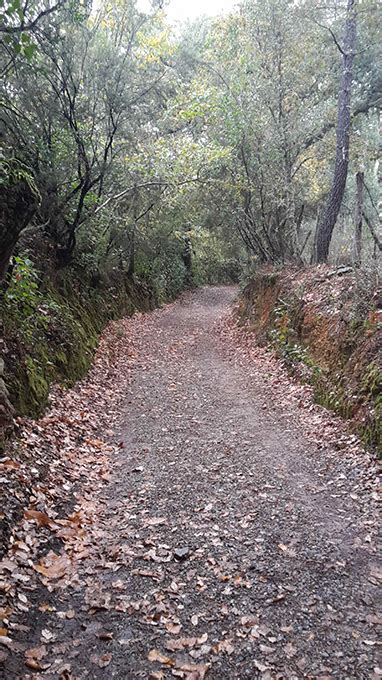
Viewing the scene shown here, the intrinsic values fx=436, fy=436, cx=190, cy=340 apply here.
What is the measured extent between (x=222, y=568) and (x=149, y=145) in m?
11.6

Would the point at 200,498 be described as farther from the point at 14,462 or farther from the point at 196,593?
the point at 14,462

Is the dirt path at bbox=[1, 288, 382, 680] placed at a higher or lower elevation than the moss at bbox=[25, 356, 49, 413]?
lower

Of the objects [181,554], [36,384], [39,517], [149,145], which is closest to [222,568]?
[181,554]

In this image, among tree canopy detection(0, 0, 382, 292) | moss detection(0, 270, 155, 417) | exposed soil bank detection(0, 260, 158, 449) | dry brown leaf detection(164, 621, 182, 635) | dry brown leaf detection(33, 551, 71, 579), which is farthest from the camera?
tree canopy detection(0, 0, 382, 292)

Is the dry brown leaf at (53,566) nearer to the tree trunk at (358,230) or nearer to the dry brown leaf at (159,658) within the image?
→ the dry brown leaf at (159,658)

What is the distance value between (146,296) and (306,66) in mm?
11891

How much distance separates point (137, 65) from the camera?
9586 mm

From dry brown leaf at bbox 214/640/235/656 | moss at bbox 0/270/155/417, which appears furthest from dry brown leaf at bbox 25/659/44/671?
moss at bbox 0/270/155/417

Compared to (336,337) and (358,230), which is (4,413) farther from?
(358,230)

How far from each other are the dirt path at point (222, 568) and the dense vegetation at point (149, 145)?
8.06 feet

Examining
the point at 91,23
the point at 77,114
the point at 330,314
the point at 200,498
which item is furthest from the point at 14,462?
the point at 91,23

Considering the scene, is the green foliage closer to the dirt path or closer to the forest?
the forest

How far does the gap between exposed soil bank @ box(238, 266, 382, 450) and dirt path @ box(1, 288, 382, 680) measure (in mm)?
896

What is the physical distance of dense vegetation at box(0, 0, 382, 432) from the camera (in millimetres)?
7297
